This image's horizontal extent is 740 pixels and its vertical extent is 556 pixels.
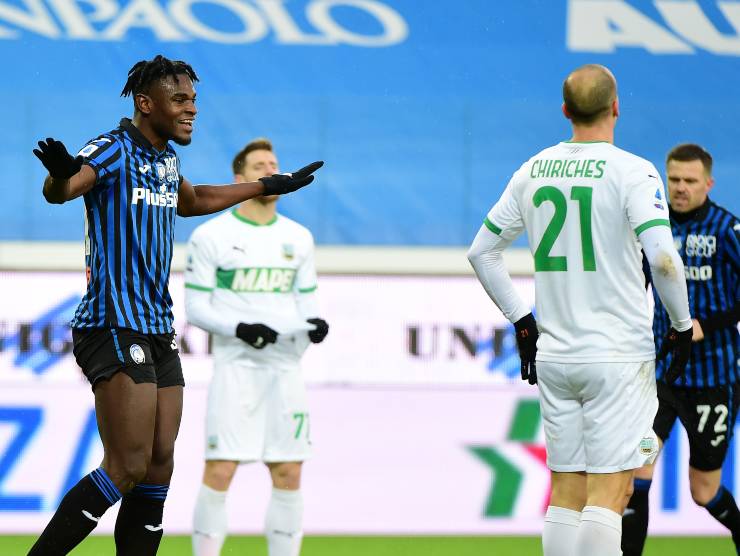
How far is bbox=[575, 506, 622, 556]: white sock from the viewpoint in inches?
154

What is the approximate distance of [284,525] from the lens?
17.5 feet

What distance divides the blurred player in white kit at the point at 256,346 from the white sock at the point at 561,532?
5.08 feet

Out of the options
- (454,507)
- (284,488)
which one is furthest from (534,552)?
(284,488)

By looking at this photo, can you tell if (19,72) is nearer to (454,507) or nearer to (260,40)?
(260,40)

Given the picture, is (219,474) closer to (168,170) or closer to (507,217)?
(168,170)

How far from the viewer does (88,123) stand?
850 cm

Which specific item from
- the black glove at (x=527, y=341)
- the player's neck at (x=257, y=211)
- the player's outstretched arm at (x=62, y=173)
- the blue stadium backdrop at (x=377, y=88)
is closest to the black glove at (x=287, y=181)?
the player's outstretched arm at (x=62, y=173)

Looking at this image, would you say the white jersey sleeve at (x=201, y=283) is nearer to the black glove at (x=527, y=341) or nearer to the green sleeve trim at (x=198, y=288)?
the green sleeve trim at (x=198, y=288)

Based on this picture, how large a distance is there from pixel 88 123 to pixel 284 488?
3.87 m

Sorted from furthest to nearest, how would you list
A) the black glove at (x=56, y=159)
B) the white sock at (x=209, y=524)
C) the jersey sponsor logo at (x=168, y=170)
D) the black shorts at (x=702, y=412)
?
the black shorts at (x=702, y=412)
the white sock at (x=209, y=524)
the jersey sponsor logo at (x=168, y=170)
the black glove at (x=56, y=159)

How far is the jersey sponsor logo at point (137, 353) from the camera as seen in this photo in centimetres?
399

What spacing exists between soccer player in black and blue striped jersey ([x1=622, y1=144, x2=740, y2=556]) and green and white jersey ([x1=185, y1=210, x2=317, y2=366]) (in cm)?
149

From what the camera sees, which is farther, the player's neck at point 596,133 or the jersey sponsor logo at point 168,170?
the jersey sponsor logo at point 168,170

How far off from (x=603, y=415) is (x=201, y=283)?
2162 mm
